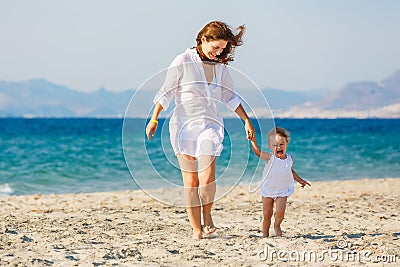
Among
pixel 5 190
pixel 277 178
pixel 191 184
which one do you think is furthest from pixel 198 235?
pixel 5 190

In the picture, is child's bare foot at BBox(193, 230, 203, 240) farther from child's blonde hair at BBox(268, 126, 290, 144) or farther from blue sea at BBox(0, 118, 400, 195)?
child's blonde hair at BBox(268, 126, 290, 144)

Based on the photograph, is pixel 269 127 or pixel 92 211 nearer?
pixel 269 127

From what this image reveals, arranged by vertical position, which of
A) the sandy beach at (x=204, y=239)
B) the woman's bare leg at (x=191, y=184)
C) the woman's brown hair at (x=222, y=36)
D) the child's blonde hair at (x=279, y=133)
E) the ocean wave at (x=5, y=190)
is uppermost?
the woman's brown hair at (x=222, y=36)

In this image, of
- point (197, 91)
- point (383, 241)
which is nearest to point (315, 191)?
point (383, 241)

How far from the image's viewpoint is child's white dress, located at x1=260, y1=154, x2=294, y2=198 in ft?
16.5

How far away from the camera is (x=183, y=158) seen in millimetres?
4871

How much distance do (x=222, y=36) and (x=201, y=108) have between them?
0.58 m

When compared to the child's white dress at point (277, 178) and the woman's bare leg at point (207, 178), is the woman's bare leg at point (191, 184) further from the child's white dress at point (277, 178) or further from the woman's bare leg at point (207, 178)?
the child's white dress at point (277, 178)

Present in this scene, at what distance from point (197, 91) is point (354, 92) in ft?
625

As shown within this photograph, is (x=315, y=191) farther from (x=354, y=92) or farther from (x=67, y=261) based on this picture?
(x=354, y=92)

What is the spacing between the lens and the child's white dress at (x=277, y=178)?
→ 16.5 ft

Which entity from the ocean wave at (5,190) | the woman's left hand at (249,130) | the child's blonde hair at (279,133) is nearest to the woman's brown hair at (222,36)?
the woman's left hand at (249,130)

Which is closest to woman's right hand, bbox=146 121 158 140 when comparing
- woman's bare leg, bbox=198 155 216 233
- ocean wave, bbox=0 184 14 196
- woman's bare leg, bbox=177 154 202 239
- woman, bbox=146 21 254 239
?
woman, bbox=146 21 254 239

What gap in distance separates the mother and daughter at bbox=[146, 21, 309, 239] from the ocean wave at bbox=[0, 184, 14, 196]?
751cm
